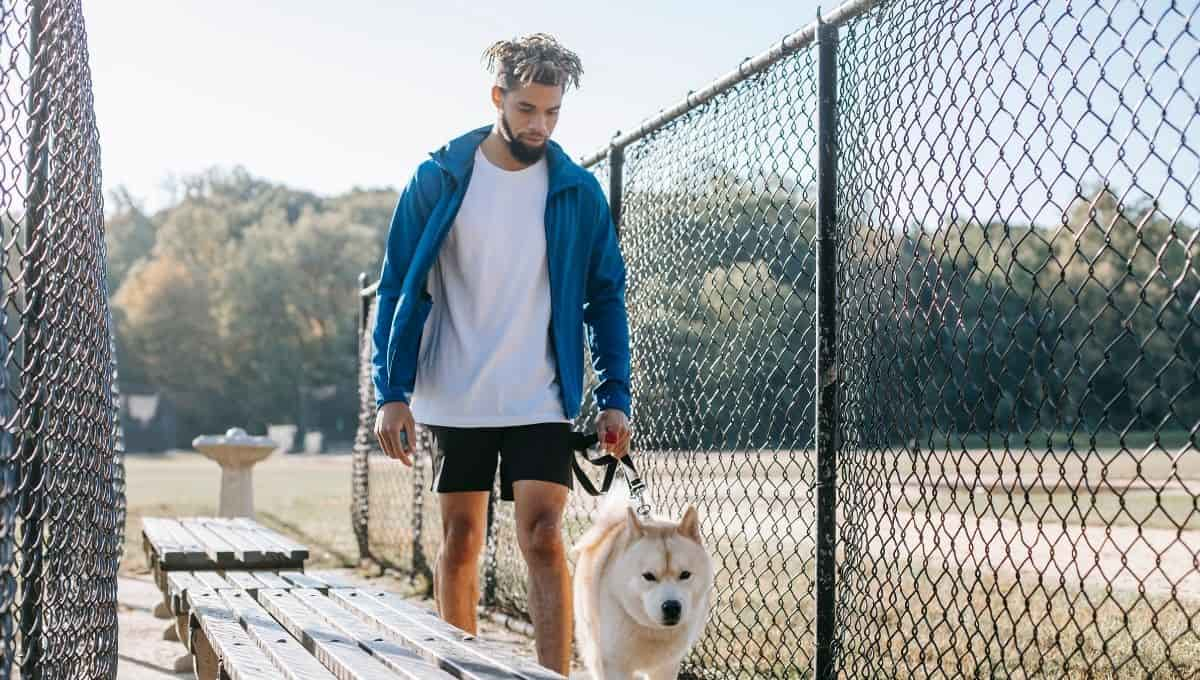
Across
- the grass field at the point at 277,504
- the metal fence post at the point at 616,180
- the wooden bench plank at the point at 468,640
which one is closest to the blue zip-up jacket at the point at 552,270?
the wooden bench plank at the point at 468,640

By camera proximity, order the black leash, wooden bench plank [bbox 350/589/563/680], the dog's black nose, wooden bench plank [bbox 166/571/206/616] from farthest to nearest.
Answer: wooden bench plank [bbox 166/571/206/616] → the black leash → the dog's black nose → wooden bench plank [bbox 350/589/563/680]

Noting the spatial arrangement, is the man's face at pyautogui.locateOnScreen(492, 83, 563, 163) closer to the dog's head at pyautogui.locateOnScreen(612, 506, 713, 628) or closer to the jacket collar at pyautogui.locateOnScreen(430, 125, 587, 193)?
the jacket collar at pyautogui.locateOnScreen(430, 125, 587, 193)

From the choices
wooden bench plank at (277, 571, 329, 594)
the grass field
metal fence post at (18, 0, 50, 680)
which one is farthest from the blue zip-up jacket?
the grass field

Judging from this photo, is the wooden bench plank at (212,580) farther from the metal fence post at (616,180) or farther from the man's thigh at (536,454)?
the metal fence post at (616,180)

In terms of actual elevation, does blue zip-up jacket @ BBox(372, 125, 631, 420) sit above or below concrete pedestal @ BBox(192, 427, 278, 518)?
above

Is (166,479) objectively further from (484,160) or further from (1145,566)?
(484,160)

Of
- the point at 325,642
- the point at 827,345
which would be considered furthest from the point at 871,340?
the point at 325,642

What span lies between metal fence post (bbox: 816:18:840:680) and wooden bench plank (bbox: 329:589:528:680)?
4.03 feet

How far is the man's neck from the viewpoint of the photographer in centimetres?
378

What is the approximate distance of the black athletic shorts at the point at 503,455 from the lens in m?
3.68

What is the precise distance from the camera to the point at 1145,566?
323 inches

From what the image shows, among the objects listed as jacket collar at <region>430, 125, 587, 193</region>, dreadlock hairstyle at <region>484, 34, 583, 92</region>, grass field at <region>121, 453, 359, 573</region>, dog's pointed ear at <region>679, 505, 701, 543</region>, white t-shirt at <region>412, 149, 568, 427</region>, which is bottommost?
grass field at <region>121, 453, 359, 573</region>

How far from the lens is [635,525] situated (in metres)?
3.67

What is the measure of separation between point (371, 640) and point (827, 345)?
5.24 feet
